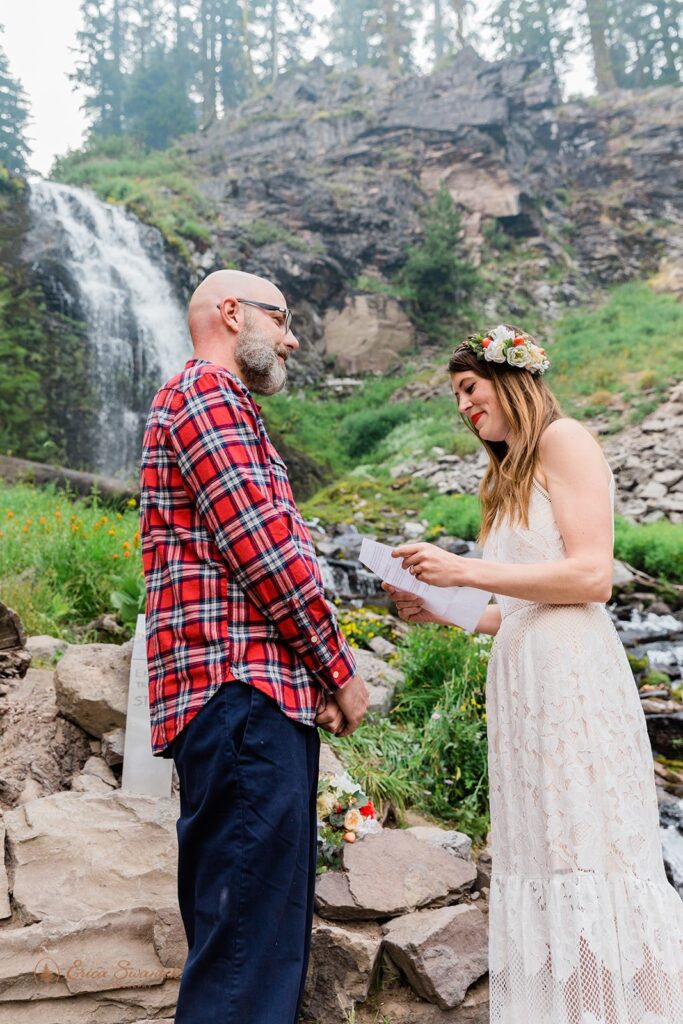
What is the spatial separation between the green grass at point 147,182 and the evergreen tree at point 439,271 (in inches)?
226

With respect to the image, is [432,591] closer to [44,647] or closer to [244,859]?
[244,859]

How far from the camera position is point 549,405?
1.96 meters

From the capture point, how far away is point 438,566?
A: 1.74 m

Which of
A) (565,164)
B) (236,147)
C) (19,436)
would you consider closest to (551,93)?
(565,164)

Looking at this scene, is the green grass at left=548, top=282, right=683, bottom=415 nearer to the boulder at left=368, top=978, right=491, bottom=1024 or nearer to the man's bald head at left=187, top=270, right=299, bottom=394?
the boulder at left=368, top=978, right=491, bottom=1024

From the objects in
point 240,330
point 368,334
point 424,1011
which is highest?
point 368,334

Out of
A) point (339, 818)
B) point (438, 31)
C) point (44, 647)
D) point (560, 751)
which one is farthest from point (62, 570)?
point (438, 31)

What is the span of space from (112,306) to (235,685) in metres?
14.2

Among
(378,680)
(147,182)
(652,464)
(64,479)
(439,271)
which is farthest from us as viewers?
(147,182)

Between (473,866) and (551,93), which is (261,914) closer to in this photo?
(473,866)

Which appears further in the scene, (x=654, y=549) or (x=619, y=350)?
Result: (x=619, y=350)

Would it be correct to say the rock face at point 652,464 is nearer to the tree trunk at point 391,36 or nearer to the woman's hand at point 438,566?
the woman's hand at point 438,566

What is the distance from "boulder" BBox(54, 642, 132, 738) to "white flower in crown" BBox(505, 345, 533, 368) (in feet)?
6.92
